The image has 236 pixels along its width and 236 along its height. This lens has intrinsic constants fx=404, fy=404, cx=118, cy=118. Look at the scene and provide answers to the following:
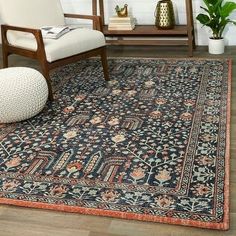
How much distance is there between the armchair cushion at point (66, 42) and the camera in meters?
3.04

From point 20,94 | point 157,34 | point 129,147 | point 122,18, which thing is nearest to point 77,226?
point 129,147

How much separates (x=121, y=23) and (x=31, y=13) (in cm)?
99

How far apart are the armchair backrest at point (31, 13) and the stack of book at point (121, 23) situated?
611 millimetres

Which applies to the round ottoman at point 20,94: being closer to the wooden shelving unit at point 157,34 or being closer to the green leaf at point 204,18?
the wooden shelving unit at point 157,34

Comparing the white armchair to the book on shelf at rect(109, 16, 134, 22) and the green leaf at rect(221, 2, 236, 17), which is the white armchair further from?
the green leaf at rect(221, 2, 236, 17)

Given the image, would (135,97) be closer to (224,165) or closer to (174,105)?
(174,105)

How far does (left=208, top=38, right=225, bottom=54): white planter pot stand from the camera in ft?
13.0

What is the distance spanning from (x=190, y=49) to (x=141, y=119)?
144 centimetres

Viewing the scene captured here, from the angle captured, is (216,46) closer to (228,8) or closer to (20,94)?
(228,8)

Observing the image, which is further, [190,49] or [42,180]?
[190,49]

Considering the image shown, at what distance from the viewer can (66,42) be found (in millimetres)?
3113

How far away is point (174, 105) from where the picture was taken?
2947 millimetres

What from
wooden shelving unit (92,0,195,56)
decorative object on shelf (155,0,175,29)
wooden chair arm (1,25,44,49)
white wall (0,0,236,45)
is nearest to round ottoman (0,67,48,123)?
wooden chair arm (1,25,44,49)

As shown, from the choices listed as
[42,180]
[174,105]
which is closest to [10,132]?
[42,180]
